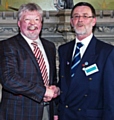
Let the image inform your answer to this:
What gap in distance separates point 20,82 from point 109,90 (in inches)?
22.2

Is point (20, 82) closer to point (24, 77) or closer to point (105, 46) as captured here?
point (24, 77)

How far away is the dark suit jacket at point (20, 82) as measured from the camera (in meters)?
2.19

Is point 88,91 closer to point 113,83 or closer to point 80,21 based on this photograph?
point 113,83

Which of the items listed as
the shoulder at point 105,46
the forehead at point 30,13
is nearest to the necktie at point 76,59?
the shoulder at point 105,46

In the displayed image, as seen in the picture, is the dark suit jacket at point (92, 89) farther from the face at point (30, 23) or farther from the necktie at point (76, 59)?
the face at point (30, 23)

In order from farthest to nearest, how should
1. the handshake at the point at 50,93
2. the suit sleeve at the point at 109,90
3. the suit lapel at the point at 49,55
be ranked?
the suit lapel at the point at 49,55
the handshake at the point at 50,93
the suit sleeve at the point at 109,90

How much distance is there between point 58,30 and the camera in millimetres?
3180

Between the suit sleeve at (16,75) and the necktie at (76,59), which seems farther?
the necktie at (76,59)

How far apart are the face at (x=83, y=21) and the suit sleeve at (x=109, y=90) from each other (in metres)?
0.26

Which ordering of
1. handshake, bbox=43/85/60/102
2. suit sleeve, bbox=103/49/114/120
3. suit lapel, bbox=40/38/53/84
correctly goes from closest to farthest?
1. suit sleeve, bbox=103/49/114/120
2. handshake, bbox=43/85/60/102
3. suit lapel, bbox=40/38/53/84

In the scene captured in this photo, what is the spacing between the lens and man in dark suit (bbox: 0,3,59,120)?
220 cm

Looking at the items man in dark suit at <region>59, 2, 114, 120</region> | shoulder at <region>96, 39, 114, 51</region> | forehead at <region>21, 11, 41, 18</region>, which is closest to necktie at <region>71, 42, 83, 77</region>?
man in dark suit at <region>59, 2, 114, 120</region>

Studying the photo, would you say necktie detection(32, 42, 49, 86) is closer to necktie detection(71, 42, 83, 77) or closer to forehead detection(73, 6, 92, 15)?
necktie detection(71, 42, 83, 77)

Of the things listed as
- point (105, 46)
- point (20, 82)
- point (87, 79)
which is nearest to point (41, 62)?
point (20, 82)
